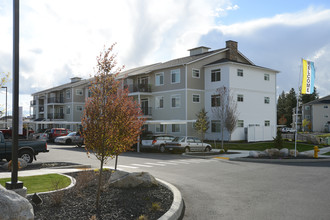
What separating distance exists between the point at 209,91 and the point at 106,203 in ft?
100

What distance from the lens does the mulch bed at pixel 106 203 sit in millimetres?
6566

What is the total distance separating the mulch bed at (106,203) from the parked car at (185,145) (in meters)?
14.7

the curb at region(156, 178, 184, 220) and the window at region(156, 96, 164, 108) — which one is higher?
the window at region(156, 96, 164, 108)

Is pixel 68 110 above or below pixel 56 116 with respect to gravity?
above

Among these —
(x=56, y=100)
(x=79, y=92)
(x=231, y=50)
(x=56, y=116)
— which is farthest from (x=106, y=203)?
(x=56, y=100)

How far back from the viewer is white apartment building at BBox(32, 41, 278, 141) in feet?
117

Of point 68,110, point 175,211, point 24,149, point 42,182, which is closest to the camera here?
point 175,211

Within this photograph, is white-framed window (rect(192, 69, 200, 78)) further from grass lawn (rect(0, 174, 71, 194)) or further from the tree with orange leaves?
the tree with orange leaves

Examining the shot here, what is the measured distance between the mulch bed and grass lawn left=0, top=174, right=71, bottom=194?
92cm

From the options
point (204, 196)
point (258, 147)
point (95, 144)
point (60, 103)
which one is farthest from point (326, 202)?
point (60, 103)

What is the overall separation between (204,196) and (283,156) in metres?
13.3

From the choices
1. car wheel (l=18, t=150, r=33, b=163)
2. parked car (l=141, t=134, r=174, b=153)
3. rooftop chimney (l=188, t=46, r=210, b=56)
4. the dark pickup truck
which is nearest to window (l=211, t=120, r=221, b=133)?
rooftop chimney (l=188, t=46, r=210, b=56)

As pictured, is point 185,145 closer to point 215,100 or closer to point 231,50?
point 215,100

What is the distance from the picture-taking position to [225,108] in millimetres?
32688
